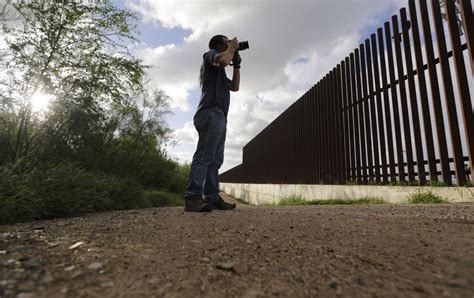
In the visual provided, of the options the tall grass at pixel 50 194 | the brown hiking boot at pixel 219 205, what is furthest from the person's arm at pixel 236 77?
the tall grass at pixel 50 194

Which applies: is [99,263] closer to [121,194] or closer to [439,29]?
[121,194]

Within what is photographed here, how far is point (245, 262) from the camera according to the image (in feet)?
3.82

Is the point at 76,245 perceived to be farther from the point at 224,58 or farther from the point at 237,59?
the point at 237,59

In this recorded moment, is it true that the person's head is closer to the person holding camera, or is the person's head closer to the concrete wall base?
the person holding camera

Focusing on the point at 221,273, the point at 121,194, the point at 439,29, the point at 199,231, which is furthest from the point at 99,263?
the point at 439,29

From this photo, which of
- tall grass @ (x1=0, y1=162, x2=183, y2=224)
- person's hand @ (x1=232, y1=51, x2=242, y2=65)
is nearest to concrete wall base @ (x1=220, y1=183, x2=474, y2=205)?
person's hand @ (x1=232, y1=51, x2=242, y2=65)

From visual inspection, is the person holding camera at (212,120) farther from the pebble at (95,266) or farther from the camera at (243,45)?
the pebble at (95,266)

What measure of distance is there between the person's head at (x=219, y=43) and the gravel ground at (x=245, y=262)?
2.06 metres

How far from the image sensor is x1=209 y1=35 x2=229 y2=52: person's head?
3.09 meters

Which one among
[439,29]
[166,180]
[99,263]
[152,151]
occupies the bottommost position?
[99,263]

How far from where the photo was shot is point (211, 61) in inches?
112

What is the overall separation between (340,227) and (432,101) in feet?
10.9

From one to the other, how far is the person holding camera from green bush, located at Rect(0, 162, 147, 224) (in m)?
1.23

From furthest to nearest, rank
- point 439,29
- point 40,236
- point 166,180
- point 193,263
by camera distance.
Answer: point 166,180
point 439,29
point 40,236
point 193,263
